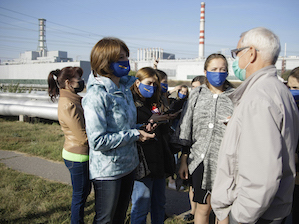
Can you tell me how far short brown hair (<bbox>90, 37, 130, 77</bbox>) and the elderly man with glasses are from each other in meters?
1.00

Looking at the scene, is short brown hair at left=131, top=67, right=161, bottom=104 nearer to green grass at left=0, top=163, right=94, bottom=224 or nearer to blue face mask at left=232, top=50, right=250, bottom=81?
blue face mask at left=232, top=50, right=250, bottom=81

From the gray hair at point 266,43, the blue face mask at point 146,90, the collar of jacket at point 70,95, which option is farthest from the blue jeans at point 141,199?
the gray hair at point 266,43

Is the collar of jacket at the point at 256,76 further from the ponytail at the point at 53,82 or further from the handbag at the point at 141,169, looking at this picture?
the ponytail at the point at 53,82

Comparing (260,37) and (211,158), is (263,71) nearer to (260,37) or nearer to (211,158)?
(260,37)

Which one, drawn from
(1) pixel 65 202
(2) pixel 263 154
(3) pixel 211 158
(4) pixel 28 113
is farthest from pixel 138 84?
(4) pixel 28 113

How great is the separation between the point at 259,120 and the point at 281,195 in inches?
19.6

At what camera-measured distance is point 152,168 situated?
8.38 feet

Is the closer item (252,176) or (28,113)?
(252,176)

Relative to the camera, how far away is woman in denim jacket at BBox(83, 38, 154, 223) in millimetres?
1943

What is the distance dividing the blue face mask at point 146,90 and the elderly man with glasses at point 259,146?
126 cm

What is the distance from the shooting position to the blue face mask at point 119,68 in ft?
7.09

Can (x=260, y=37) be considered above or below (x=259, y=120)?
above

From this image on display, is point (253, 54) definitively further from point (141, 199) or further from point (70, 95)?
point (70, 95)

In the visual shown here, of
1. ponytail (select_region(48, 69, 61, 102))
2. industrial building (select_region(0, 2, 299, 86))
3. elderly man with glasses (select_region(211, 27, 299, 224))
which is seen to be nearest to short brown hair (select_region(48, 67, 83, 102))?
ponytail (select_region(48, 69, 61, 102))
